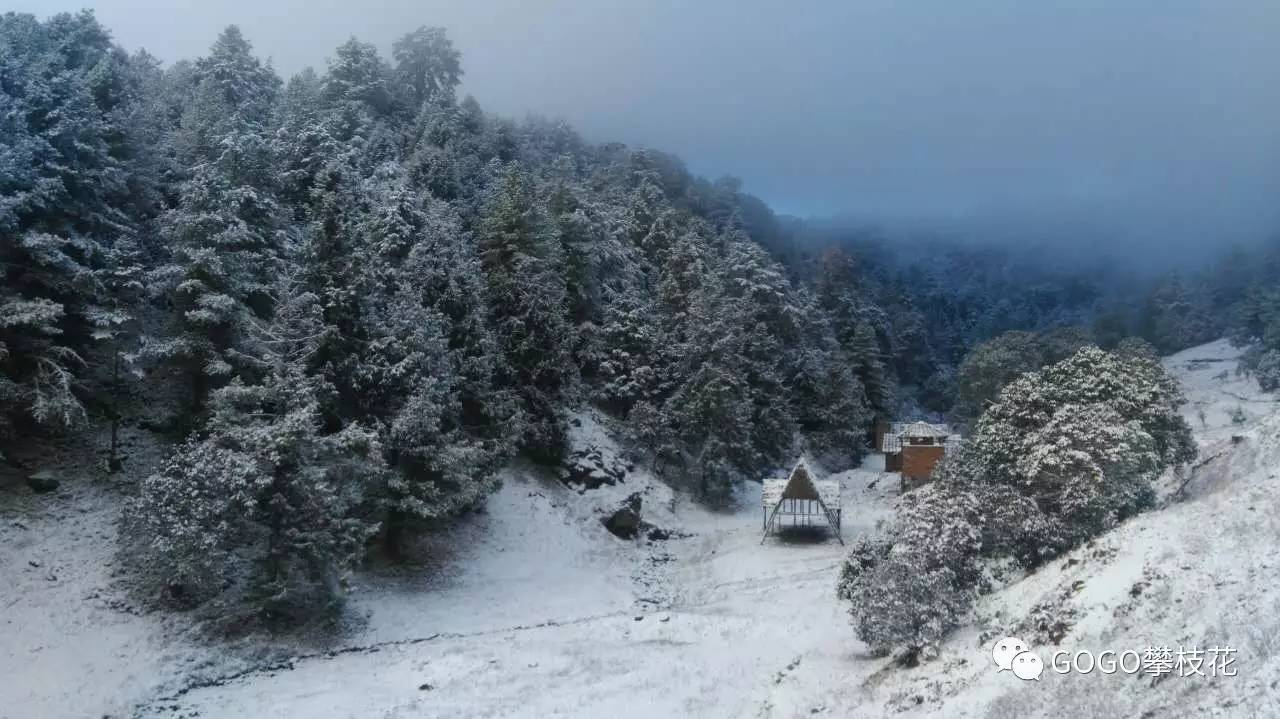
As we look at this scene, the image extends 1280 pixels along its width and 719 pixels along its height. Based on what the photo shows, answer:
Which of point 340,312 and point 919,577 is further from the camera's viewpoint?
point 340,312

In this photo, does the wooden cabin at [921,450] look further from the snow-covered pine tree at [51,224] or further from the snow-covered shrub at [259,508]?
the snow-covered pine tree at [51,224]

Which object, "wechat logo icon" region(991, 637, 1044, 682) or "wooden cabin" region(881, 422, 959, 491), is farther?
"wooden cabin" region(881, 422, 959, 491)

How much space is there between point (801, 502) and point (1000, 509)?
2040 cm

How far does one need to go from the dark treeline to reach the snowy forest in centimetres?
18

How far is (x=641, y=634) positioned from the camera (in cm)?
2905

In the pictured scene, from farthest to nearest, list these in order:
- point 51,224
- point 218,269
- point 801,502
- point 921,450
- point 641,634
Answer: point 921,450, point 801,502, point 218,269, point 51,224, point 641,634

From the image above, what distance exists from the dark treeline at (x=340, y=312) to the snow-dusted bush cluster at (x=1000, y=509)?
18.2 metres

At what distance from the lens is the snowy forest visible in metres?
25.6

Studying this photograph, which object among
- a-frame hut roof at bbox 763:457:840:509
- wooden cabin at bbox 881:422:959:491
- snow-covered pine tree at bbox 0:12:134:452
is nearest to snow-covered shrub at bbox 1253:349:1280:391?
wooden cabin at bbox 881:422:959:491

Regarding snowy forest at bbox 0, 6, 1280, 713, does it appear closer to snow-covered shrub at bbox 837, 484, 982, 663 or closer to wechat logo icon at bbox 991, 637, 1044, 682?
snow-covered shrub at bbox 837, 484, 982, 663

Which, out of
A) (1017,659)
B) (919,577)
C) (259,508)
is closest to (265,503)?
(259,508)

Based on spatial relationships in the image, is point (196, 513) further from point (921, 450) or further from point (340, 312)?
point (921, 450)

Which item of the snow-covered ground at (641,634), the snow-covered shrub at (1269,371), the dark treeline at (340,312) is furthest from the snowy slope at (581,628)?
the snow-covered shrub at (1269,371)

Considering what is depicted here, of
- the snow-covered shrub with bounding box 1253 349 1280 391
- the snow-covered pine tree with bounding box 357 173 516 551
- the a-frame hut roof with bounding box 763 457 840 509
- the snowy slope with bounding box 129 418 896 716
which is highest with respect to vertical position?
the snow-covered pine tree with bounding box 357 173 516 551
